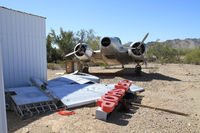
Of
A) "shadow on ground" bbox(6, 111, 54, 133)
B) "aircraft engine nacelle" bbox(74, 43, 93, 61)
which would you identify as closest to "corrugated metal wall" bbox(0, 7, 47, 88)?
"shadow on ground" bbox(6, 111, 54, 133)

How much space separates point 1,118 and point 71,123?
7.39 ft

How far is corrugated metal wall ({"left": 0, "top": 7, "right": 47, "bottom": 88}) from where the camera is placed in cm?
605

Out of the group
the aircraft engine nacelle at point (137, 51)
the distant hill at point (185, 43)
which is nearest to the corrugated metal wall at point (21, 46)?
the aircraft engine nacelle at point (137, 51)

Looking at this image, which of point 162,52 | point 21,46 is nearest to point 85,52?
point 21,46

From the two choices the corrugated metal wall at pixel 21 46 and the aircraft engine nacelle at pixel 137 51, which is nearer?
the corrugated metal wall at pixel 21 46

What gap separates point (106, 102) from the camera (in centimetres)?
405

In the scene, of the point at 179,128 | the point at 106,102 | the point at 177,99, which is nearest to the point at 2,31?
the point at 106,102

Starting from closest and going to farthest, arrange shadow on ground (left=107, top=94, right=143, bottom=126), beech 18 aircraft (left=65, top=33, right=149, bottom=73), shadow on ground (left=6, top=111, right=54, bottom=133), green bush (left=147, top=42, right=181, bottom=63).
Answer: shadow on ground (left=6, top=111, right=54, bottom=133), shadow on ground (left=107, top=94, right=143, bottom=126), beech 18 aircraft (left=65, top=33, right=149, bottom=73), green bush (left=147, top=42, right=181, bottom=63)

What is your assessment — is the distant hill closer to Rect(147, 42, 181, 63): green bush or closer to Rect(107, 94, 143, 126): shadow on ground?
Rect(147, 42, 181, 63): green bush

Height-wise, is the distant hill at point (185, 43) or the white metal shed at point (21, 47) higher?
the distant hill at point (185, 43)

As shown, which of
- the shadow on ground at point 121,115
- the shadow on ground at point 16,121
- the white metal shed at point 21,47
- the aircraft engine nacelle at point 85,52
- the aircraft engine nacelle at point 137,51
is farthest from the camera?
the aircraft engine nacelle at point 85,52

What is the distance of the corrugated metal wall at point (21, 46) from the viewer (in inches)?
238

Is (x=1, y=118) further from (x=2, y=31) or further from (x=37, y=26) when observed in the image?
(x=37, y=26)

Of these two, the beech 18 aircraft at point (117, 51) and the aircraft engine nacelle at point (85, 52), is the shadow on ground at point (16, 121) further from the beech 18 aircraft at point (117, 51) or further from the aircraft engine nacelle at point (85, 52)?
the aircraft engine nacelle at point (85, 52)
